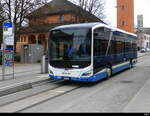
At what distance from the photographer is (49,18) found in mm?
48188

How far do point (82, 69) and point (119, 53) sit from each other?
5.39m

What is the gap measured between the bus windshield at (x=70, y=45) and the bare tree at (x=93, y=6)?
1011 inches

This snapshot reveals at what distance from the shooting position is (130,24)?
52625 mm

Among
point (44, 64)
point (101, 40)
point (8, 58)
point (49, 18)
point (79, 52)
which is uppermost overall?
point (49, 18)

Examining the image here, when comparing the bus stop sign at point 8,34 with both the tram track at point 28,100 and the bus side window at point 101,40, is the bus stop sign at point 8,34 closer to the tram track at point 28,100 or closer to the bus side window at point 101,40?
the tram track at point 28,100

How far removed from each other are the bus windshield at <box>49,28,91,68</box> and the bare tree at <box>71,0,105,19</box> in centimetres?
2568

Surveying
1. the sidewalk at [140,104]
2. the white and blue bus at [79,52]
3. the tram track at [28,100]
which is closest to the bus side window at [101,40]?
the white and blue bus at [79,52]

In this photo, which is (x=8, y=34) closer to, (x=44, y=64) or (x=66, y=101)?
(x=44, y=64)

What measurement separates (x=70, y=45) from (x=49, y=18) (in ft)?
129

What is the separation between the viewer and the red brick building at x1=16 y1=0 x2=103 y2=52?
32.2 m

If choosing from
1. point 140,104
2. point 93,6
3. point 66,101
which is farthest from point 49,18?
point 140,104

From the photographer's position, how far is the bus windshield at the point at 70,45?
9.95 metres

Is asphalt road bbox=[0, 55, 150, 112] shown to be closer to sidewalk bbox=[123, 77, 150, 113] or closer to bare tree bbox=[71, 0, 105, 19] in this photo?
sidewalk bbox=[123, 77, 150, 113]

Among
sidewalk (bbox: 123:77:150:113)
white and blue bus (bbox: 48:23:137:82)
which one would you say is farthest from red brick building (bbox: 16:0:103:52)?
sidewalk (bbox: 123:77:150:113)
